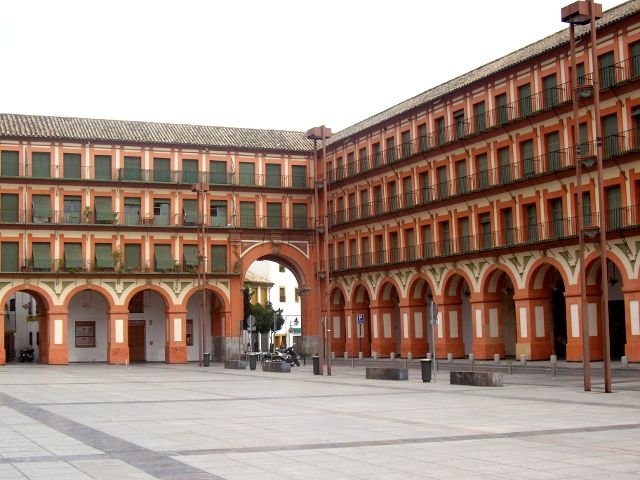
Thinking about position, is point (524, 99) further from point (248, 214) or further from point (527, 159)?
point (248, 214)

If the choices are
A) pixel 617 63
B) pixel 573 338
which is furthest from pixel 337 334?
pixel 617 63

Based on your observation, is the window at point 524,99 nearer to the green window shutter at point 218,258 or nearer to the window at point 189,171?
the window at point 189,171

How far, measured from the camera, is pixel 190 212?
69.5 meters

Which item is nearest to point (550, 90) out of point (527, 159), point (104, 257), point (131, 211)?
point (527, 159)

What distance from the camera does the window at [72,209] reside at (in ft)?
215

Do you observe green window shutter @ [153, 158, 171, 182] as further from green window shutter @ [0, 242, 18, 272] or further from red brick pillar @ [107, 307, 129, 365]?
green window shutter @ [0, 242, 18, 272]

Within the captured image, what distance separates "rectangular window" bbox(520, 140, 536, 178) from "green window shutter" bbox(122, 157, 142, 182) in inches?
1172

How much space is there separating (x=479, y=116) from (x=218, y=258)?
82.5 feet

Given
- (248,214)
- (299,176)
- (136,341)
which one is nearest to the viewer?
(248,214)

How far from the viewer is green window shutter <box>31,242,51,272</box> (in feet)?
211

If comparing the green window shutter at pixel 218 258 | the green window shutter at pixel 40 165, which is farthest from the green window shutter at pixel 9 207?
the green window shutter at pixel 218 258

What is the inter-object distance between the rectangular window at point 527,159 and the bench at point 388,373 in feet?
57.3

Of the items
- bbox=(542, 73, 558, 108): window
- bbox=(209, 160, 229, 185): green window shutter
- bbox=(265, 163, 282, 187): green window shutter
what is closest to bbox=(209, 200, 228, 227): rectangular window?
bbox=(209, 160, 229, 185): green window shutter

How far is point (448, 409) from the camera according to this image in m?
22.8
